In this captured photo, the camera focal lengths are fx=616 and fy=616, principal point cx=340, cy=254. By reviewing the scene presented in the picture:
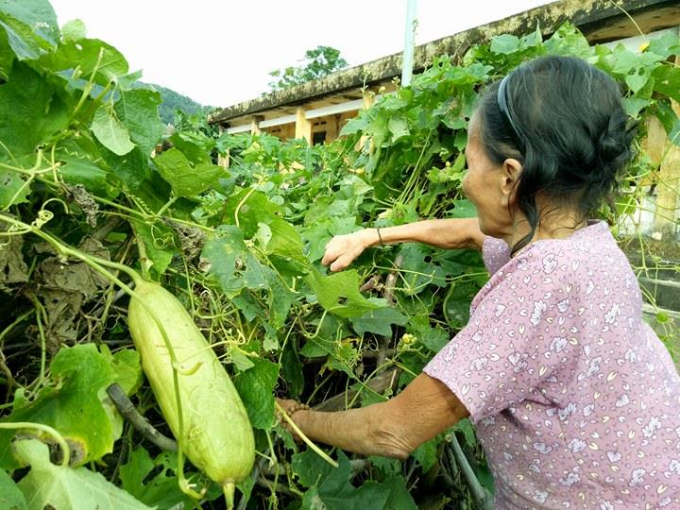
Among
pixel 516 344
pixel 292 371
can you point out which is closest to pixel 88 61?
pixel 292 371

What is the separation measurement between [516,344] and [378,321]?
0.32m

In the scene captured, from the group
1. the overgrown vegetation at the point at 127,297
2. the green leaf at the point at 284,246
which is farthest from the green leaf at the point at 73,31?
the green leaf at the point at 284,246

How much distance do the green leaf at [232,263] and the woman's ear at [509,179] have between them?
0.50 m

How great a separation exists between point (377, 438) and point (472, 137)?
594 mm

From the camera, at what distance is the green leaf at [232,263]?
875 millimetres

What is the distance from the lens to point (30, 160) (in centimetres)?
79

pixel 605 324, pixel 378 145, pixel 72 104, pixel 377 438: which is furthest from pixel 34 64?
pixel 378 145

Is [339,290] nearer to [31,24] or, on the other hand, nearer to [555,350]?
[555,350]

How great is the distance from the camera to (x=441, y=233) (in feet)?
4.97

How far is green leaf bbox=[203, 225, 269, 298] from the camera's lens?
88 centimetres

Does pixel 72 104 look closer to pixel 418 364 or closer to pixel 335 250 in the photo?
pixel 335 250

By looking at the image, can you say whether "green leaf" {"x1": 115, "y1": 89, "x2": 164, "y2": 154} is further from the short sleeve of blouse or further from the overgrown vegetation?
the short sleeve of blouse

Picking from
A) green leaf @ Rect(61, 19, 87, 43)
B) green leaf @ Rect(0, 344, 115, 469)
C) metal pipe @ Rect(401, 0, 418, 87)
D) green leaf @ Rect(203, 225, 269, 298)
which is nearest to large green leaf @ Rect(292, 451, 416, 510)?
green leaf @ Rect(203, 225, 269, 298)

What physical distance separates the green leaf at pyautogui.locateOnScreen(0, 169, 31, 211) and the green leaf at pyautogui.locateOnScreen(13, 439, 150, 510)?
0.92 ft
